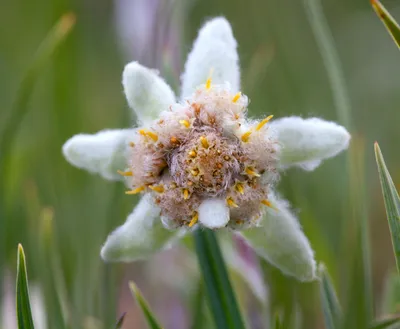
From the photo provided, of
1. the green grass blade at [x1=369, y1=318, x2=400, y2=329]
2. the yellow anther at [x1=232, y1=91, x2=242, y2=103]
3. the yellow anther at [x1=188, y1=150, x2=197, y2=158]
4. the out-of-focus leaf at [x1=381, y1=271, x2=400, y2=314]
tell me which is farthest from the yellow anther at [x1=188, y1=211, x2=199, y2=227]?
the out-of-focus leaf at [x1=381, y1=271, x2=400, y2=314]

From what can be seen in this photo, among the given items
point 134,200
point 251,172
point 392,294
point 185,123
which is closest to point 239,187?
point 251,172

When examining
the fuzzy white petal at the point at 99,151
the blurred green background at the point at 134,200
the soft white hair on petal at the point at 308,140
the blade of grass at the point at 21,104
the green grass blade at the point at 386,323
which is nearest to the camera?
the green grass blade at the point at 386,323

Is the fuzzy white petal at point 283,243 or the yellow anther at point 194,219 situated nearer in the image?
the yellow anther at point 194,219

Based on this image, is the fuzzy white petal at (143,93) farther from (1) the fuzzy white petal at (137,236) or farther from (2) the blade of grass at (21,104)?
(2) the blade of grass at (21,104)

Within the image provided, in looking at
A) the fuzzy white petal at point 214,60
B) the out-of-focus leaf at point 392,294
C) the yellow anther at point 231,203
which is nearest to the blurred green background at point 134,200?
the out-of-focus leaf at point 392,294

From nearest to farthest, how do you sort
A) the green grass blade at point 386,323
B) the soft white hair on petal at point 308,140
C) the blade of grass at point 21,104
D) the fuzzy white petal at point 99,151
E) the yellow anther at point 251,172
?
the green grass blade at point 386,323
the yellow anther at point 251,172
the soft white hair on petal at point 308,140
the fuzzy white petal at point 99,151
the blade of grass at point 21,104

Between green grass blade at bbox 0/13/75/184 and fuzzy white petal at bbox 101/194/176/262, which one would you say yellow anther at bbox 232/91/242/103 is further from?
green grass blade at bbox 0/13/75/184
